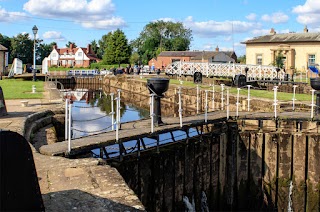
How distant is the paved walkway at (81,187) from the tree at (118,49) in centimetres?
7748

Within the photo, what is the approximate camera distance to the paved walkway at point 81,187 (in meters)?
5.88

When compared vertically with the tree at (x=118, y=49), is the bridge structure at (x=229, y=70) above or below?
below

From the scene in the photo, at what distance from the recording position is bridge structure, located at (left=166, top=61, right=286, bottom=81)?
3719cm

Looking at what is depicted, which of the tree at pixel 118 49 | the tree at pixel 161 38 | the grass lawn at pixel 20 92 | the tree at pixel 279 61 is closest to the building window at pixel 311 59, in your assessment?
the tree at pixel 279 61

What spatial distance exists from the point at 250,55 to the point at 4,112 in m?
45.2

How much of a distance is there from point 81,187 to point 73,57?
374ft

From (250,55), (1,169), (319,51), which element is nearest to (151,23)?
(250,55)

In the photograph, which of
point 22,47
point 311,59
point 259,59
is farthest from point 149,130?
point 22,47

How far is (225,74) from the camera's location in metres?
40.7

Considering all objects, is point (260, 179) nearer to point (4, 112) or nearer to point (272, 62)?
point (4, 112)

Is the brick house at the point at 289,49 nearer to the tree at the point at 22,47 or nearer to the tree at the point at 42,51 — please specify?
Answer: the tree at the point at 22,47

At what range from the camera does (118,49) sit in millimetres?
85375

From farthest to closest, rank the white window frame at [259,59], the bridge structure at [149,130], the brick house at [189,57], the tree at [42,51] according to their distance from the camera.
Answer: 1. the tree at [42,51]
2. the brick house at [189,57]
3. the white window frame at [259,59]
4. the bridge structure at [149,130]

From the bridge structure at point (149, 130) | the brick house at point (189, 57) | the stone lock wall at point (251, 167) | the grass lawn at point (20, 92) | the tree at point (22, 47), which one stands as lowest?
the stone lock wall at point (251, 167)
